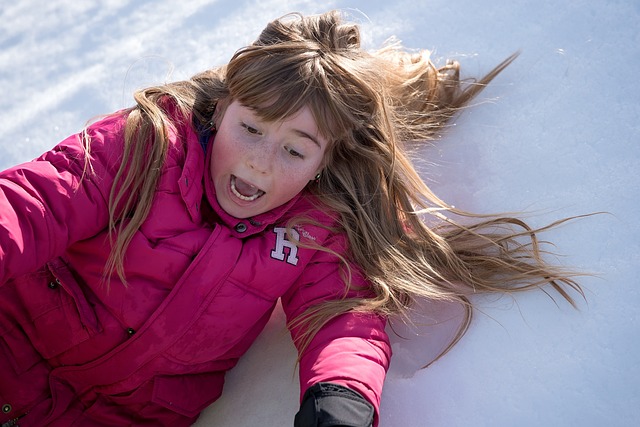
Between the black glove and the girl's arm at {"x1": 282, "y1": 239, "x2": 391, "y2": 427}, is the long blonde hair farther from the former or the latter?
the black glove

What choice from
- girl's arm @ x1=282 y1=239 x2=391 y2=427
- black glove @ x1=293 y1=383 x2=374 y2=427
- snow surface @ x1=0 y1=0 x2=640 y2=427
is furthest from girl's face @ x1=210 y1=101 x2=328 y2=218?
black glove @ x1=293 y1=383 x2=374 y2=427

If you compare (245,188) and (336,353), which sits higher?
(245,188)

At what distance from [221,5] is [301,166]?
103 centimetres

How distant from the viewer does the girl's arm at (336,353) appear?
1117 mm

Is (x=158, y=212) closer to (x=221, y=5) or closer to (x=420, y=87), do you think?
(x=420, y=87)

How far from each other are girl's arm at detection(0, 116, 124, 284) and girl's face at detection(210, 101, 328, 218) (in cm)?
19

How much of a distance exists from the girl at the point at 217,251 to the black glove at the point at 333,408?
58mm

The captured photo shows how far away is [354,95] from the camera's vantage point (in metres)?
1.39

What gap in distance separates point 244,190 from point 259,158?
0.10 m

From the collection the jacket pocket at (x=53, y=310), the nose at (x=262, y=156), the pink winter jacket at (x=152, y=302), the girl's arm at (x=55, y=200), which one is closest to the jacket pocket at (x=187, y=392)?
the pink winter jacket at (x=152, y=302)

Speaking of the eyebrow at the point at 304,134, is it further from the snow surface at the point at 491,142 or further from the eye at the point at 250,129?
the snow surface at the point at 491,142

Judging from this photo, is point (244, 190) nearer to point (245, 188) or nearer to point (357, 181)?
point (245, 188)

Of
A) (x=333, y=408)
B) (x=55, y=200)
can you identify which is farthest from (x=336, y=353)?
(x=55, y=200)

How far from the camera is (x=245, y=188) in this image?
1.40 m
